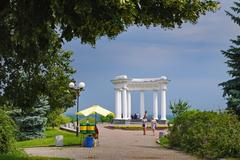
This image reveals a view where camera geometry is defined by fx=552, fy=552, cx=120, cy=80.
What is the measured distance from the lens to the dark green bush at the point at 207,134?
21825 millimetres

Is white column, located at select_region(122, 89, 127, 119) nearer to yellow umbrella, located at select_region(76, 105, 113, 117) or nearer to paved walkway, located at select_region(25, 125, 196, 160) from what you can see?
yellow umbrella, located at select_region(76, 105, 113, 117)

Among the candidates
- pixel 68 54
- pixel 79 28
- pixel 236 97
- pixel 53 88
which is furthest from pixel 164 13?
pixel 68 54

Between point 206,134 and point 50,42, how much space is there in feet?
43.4

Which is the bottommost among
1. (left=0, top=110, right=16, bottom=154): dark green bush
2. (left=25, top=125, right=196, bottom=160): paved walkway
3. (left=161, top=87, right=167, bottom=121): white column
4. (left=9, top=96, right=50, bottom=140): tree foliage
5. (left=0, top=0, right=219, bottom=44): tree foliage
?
(left=25, top=125, right=196, bottom=160): paved walkway

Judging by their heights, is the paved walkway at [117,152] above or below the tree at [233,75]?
below

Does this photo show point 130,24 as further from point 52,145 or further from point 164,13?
point 52,145

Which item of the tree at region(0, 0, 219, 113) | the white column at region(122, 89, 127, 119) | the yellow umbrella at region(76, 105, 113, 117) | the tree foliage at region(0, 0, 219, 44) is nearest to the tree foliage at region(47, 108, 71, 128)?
the white column at region(122, 89, 127, 119)

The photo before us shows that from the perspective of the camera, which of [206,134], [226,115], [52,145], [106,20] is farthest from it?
[52,145]

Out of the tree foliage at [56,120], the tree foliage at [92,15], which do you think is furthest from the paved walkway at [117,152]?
the tree foliage at [56,120]

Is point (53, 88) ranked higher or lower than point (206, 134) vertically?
higher

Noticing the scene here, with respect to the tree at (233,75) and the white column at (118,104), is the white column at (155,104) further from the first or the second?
the tree at (233,75)

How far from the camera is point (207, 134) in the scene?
79.3ft

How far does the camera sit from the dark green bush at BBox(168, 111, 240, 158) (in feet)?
71.6

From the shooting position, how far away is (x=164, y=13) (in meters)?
12.4
